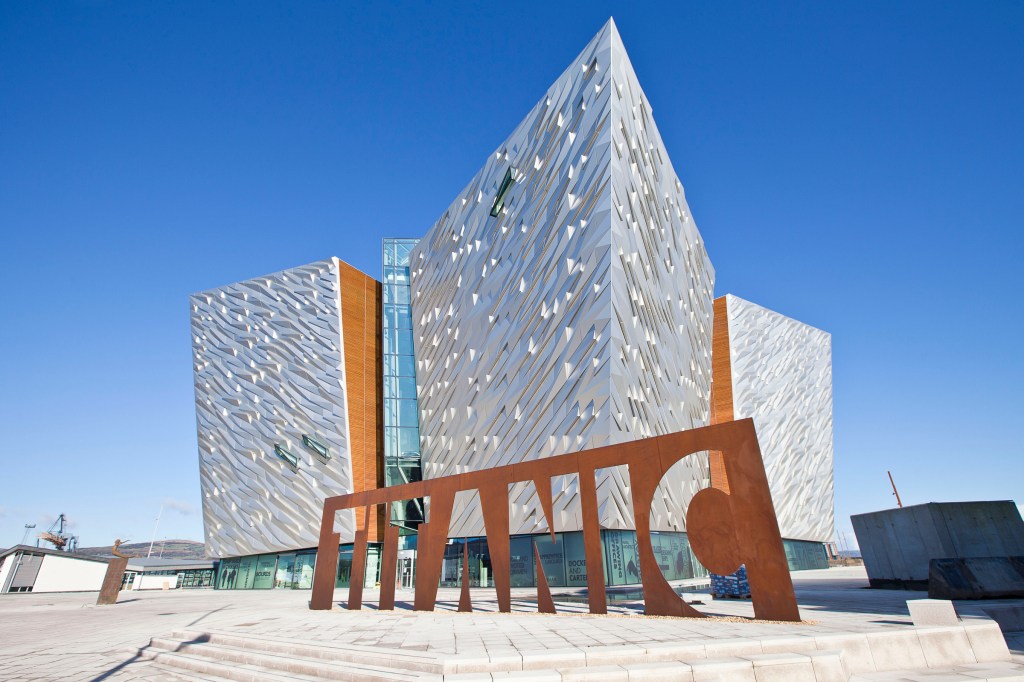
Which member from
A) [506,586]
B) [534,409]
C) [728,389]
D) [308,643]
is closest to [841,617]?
[506,586]

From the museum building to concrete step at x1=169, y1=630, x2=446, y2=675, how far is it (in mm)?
6608

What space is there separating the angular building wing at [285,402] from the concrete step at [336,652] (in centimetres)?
1784

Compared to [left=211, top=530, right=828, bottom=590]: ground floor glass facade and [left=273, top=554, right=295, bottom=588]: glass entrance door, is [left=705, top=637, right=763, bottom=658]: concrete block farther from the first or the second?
[left=273, top=554, right=295, bottom=588]: glass entrance door

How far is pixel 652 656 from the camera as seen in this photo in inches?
209

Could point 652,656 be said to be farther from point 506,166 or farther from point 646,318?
point 506,166

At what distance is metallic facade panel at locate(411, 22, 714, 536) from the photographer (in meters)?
18.1

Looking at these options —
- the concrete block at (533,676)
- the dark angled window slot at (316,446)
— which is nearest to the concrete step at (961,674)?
the concrete block at (533,676)

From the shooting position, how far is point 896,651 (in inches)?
221

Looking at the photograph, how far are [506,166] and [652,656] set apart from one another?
21.7m

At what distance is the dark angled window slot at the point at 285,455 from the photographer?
94.7 feet

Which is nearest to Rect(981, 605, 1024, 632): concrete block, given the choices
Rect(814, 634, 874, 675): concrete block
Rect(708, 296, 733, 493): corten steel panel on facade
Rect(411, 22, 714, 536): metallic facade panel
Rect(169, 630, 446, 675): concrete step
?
Rect(814, 634, 874, 675): concrete block

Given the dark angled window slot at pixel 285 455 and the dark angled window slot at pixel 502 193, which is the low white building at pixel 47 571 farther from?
the dark angled window slot at pixel 502 193

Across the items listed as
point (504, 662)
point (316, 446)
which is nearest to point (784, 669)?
point (504, 662)

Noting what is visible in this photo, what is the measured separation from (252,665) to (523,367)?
14504 millimetres
